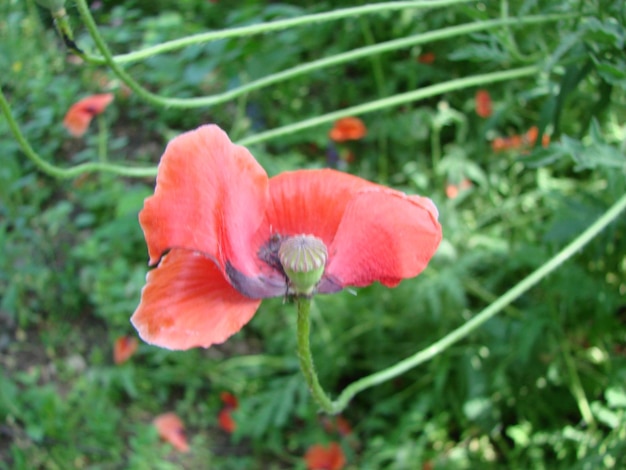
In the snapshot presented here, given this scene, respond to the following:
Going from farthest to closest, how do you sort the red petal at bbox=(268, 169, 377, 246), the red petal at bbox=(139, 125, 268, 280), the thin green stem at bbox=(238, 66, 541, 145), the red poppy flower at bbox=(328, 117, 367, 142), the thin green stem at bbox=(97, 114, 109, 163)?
the red poppy flower at bbox=(328, 117, 367, 142)
the thin green stem at bbox=(97, 114, 109, 163)
the thin green stem at bbox=(238, 66, 541, 145)
the red petal at bbox=(268, 169, 377, 246)
the red petal at bbox=(139, 125, 268, 280)

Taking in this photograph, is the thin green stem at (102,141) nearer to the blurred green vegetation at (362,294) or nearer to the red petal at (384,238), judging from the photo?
the blurred green vegetation at (362,294)

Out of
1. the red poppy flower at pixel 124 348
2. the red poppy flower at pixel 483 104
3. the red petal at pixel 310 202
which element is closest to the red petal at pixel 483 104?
the red poppy flower at pixel 483 104

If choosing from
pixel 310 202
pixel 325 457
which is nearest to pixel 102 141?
pixel 325 457

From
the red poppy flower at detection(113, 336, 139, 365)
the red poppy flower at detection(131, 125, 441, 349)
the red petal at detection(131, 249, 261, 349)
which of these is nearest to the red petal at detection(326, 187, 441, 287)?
the red poppy flower at detection(131, 125, 441, 349)

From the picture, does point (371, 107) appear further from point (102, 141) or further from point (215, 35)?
point (102, 141)

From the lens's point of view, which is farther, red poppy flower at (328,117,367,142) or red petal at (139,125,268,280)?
red poppy flower at (328,117,367,142)

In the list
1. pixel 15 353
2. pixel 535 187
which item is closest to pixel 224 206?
pixel 535 187

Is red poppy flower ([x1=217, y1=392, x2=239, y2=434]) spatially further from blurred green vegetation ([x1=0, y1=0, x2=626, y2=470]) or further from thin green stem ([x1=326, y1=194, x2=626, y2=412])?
thin green stem ([x1=326, y1=194, x2=626, y2=412])

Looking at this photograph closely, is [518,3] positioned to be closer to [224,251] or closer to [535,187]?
[535,187]
